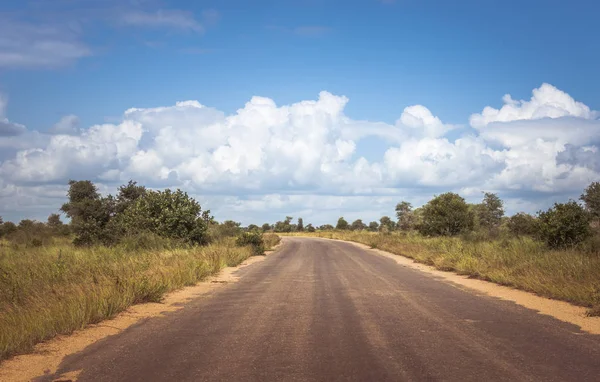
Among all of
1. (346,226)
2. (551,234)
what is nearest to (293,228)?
(346,226)

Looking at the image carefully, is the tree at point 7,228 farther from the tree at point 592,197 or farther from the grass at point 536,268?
the tree at point 592,197

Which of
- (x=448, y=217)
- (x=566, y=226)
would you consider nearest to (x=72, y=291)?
(x=566, y=226)

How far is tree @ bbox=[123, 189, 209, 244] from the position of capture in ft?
84.9

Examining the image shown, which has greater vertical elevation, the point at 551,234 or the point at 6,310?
the point at 551,234

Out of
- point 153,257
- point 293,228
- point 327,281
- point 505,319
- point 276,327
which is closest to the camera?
point 276,327

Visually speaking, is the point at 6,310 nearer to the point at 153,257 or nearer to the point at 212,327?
the point at 212,327

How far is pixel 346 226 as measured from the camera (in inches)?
4803

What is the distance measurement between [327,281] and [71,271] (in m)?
8.23

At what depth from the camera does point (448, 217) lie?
3847 centimetres

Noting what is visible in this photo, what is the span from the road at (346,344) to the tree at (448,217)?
Result: 28.1 m

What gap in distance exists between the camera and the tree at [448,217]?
38.5m

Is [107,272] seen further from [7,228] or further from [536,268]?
[7,228]

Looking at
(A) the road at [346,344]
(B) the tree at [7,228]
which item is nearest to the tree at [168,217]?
(A) the road at [346,344]

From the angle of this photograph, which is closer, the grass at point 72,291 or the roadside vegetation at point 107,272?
the grass at point 72,291
